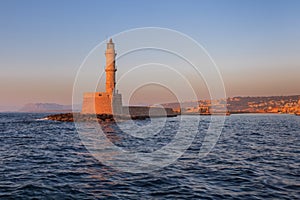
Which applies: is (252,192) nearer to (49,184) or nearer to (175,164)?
(175,164)

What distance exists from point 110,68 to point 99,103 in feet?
26.4

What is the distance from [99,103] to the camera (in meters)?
59.1

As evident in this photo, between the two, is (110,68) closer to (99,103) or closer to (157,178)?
(99,103)

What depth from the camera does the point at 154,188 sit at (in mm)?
9445

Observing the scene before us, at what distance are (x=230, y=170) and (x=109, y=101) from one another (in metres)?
48.8

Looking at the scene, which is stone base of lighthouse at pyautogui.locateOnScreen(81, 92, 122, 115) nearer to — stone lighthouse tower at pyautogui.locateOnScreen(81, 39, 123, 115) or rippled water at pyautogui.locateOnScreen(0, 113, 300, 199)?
stone lighthouse tower at pyautogui.locateOnScreen(81, 39, 123, 115)

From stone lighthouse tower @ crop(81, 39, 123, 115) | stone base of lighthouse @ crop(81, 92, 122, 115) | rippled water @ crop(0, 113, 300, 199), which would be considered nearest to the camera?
rippled water @ crop(0, 113, 300, 199)

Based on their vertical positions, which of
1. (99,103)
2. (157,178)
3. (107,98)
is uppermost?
(107,98)

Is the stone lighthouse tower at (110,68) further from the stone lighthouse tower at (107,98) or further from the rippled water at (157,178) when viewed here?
the rippled water at (157,178)

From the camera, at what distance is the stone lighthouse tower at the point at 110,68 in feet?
198

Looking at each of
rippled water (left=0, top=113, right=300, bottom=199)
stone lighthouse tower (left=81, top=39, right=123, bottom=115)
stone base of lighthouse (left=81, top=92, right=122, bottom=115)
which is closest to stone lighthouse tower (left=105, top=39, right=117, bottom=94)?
stone lighthouse tower (left=81, top=39, right=123, bottom=115)

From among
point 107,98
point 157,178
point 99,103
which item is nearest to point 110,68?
point 107,98

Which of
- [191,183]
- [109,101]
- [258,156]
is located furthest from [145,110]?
[191,183]

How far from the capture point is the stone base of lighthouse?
58844 millimetres
